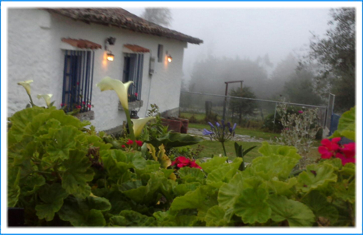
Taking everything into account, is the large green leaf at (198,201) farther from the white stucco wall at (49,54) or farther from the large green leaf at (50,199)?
the white stucco wall at (49,54)

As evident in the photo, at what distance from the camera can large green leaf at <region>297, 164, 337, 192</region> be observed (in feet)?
2.59

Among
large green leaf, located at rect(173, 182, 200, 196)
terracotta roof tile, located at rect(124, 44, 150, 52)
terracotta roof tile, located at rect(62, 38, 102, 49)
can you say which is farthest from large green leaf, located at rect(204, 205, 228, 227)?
terracotta roof tile, located at rect(124, 44, 150, 52)

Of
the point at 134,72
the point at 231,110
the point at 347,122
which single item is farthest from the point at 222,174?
the point at 231,110

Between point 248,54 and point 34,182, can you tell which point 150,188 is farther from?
point 248,54

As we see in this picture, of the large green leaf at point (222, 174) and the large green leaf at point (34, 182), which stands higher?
the large green leaf at point (222, 174)

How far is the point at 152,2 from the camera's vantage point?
79cm

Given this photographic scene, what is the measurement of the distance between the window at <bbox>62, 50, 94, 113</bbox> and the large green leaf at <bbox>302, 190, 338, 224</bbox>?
4.22 meters

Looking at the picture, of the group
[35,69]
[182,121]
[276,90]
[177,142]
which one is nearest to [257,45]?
[276,90]

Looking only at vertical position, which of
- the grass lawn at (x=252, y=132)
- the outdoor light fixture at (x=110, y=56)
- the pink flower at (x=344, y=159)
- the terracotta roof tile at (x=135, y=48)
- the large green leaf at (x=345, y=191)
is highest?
the terracotta roof tile at (x=135, y=48)

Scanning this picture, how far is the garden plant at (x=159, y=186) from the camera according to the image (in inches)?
30.4

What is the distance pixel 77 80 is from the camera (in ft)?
16.6

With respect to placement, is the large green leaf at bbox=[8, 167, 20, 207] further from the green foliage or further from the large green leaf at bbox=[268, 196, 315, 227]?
the large green leaf at bbox=[268, 196, 315, 227]

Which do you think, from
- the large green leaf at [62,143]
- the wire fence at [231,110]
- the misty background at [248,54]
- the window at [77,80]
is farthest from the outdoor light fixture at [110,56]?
the misty background at [248,54]

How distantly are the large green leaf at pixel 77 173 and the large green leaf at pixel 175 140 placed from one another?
1160mm
